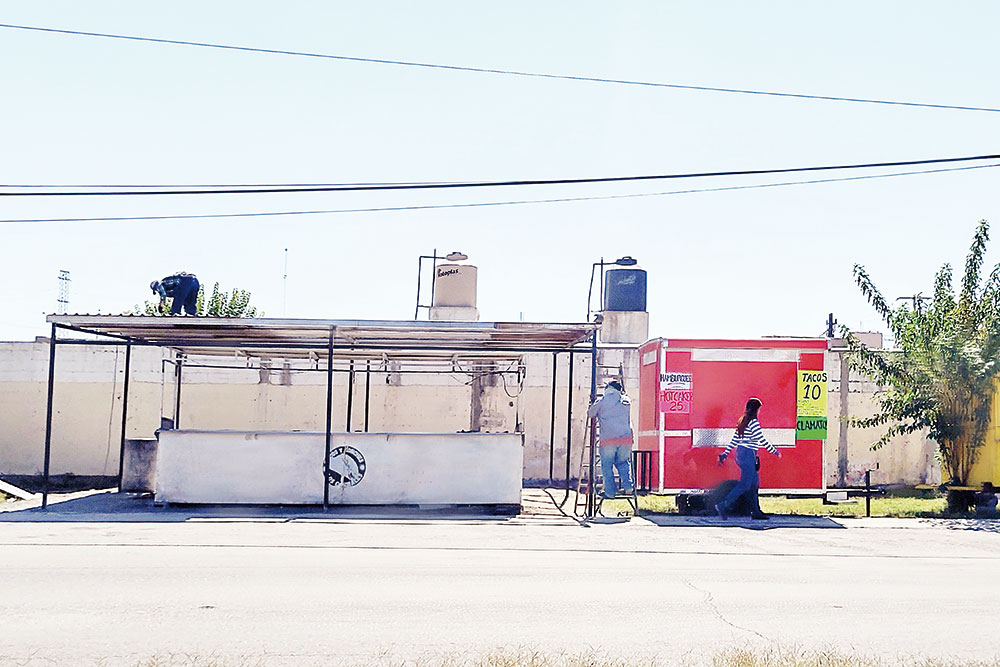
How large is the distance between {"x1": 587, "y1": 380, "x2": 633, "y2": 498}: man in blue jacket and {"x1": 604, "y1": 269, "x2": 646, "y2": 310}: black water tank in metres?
16.8

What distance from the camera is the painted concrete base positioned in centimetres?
1805

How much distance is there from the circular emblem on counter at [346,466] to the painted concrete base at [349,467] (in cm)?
2

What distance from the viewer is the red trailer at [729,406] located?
717 inches

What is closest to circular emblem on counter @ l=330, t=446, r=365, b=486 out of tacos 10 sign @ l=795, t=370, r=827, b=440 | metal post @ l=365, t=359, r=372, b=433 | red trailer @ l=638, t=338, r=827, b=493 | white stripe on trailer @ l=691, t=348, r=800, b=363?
metal post @ l=365, t=359, r=372, b=433

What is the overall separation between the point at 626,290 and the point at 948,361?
16040mm

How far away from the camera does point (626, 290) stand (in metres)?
34.8

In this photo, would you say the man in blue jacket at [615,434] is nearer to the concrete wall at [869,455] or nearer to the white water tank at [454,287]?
the concrete wall at [869,455]

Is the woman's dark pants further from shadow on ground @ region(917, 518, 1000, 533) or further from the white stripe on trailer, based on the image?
shadow on ground @ region(917, 518, 1000, 533)

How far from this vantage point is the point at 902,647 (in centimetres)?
765

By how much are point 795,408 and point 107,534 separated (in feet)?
36.8

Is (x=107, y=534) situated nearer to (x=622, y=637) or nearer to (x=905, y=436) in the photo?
(x=622, y=637)

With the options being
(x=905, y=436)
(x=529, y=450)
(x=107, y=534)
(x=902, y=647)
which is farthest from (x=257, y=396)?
(x=902, y=647)

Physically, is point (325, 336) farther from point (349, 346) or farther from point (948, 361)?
point (948, 361)

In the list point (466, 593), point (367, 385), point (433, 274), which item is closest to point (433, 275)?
point (433, 274)
